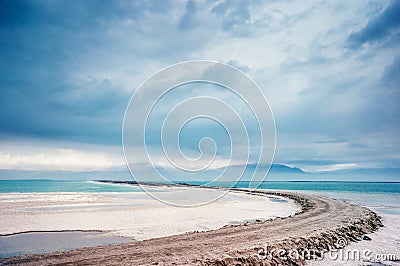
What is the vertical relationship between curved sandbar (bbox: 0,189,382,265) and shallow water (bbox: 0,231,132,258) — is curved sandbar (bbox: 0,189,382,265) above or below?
above

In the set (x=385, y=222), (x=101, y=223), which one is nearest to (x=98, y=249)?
(x=101, y=223)

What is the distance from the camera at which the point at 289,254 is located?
1513 centimetres

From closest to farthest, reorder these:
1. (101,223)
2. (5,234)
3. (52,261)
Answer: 1. (52,261)
2. (5,234)
3. (101,223)

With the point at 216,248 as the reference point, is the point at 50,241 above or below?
below

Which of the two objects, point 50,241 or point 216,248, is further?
point 50,241

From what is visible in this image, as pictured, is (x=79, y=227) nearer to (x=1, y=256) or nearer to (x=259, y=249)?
(x=1, y=256)

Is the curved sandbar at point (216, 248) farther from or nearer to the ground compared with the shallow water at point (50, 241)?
farther from the ground

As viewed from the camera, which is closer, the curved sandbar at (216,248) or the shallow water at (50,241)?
the curved sandbar at (216,248)

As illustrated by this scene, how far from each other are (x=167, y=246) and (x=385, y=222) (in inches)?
962

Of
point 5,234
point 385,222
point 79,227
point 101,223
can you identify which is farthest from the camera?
point 385,222

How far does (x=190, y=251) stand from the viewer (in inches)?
559

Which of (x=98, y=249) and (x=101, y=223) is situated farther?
(x=101, y=223)

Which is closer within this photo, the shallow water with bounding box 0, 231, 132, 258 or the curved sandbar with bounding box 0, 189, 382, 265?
the curved sandbar with bounding box 0, 189, 382, 265

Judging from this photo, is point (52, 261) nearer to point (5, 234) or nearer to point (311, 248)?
point (5, 234)
